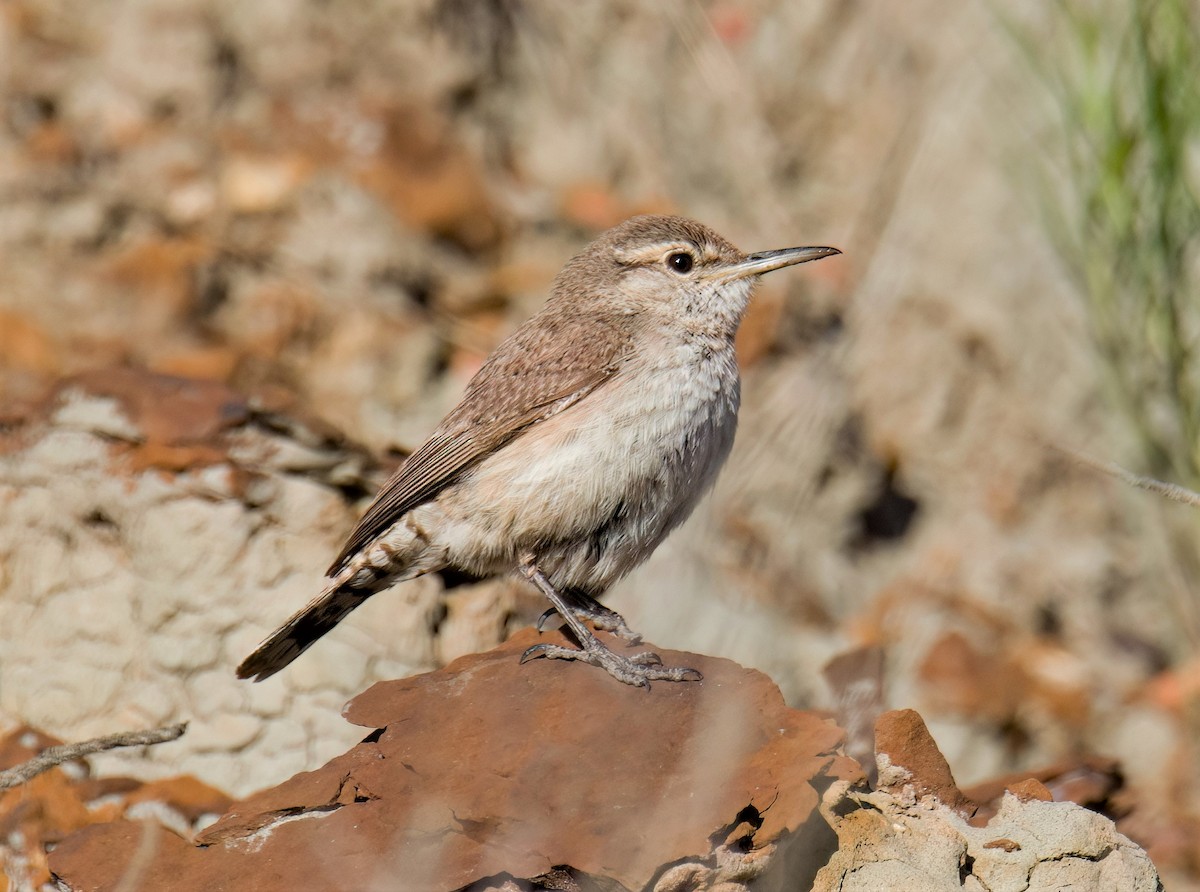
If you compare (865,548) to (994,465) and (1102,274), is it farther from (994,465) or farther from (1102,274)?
(1102,274)

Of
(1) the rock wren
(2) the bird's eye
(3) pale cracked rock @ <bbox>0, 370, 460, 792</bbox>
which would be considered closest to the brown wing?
(1) the rock wren

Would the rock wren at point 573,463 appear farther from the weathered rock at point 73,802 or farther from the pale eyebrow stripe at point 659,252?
the weathered rock at point 73,802

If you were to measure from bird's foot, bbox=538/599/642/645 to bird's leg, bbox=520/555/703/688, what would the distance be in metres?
0.10

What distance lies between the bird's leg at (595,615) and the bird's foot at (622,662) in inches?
9.5

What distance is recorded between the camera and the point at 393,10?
6859mm

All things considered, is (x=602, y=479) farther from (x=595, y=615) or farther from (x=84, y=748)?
(x=84, y=748)

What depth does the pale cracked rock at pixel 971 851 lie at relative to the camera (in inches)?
127

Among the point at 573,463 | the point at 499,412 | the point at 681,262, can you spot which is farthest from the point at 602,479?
the point at 681,262

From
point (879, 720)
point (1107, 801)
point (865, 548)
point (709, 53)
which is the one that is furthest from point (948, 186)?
point (879, 720)

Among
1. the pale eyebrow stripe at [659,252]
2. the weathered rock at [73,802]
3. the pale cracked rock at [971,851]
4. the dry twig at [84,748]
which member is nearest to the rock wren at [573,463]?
the pale eyebrow stripe at [659,252]

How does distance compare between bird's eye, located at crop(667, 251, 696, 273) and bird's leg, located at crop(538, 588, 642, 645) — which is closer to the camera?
bird's leg, located at crop(538, 588, 642, 645)

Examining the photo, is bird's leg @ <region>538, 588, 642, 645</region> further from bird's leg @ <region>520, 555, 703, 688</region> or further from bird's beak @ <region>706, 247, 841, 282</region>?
bird's beak @ <region>706, 247, 841, 282</region>

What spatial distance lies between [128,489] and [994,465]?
451 cm

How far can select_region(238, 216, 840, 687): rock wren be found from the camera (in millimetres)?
4434
